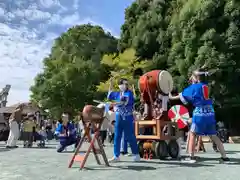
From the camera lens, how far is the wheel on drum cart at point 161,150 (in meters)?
8.79

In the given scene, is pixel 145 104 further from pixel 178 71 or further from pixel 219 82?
pixel 178 71

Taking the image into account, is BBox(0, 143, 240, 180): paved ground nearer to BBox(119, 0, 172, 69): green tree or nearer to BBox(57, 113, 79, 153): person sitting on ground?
BBox(57, 113, 79, 153): person sitting on ground

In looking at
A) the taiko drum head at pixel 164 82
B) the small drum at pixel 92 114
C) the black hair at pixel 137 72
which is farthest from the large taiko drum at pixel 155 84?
the black hair at pixel 137 72

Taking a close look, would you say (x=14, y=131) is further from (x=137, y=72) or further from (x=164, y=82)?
(x=137, y=72)

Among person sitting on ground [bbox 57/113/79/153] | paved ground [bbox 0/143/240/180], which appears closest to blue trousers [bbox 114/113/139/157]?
paved ground [bbox 0/143/240/180]

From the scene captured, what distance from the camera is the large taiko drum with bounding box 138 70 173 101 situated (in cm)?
934

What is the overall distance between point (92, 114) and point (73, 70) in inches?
1147

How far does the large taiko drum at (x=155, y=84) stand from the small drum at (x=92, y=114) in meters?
2.24

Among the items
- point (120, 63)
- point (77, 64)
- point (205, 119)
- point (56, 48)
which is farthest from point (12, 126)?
point (56, 48)

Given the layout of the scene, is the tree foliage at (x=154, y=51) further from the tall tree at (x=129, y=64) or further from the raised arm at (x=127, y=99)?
the raised arm at (x=127, y=99)

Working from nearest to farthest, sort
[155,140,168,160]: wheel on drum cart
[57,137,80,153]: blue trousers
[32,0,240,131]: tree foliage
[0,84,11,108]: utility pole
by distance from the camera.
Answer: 1. [155,140,168,160]: wheel on drum cart
2. [57,137,80,153]: blue trousers
3. [32,0,240,131]: tree foliage
4. [0,84,11,108]: utility pole

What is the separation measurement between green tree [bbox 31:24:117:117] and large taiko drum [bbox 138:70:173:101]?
25066 millimetres

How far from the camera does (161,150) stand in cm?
883

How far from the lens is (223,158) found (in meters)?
8.19
